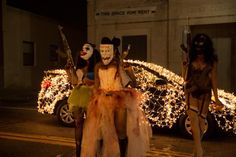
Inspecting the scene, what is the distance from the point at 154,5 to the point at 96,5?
269 centimetres

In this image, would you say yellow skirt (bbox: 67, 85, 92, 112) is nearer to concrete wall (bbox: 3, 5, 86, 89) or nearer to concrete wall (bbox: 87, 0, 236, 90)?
concrete wall (bbox: 87, 0, 236, 90)

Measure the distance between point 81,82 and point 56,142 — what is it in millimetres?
2229

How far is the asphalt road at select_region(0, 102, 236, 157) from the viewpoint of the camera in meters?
7.65

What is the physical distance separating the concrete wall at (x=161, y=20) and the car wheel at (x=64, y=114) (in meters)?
7.65

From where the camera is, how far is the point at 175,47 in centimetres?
1730

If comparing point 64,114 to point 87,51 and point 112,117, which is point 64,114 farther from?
point 112,117

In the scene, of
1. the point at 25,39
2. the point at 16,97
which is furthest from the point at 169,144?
the point at 25,39

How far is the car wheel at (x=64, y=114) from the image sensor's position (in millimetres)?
10416

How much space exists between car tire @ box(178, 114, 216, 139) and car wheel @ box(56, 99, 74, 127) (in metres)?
2.66

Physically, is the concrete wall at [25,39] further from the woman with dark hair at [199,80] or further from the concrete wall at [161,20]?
the woman with dark hair at [199,80]

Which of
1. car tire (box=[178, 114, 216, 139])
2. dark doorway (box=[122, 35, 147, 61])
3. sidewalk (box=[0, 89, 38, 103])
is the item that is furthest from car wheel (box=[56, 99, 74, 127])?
dark doorway (box=[122, 35, 147, 61])

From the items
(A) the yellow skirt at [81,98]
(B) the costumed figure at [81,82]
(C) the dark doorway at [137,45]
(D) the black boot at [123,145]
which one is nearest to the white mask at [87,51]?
(B) the costumed figure at [81,82]

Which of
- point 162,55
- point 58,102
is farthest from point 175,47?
point 58,102

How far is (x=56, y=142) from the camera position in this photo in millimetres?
8469
